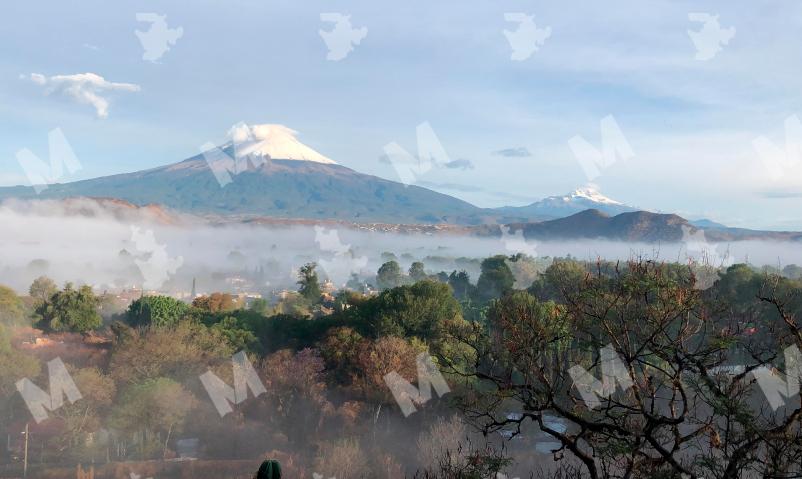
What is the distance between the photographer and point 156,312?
151 ft

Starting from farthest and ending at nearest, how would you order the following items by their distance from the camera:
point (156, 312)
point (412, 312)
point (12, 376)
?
1. point (156, 312)
2. point (412, 312)
3. point (12, 376)

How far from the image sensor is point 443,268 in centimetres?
16175

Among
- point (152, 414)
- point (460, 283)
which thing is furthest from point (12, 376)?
point (460, 283)

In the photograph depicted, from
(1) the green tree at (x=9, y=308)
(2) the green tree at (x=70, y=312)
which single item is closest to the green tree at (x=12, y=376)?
(1) the green tree at (x=9, y=308)

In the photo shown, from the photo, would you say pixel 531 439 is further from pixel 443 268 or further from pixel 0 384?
pixel 443 268

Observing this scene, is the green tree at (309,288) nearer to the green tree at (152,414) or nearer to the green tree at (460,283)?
the green tree at (460,283)

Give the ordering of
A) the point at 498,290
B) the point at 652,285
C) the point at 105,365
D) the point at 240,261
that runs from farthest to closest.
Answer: the point at 240,261, the point at 498,290, the point at 105,365, the point at 652,285

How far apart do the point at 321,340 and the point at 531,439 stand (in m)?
11.5

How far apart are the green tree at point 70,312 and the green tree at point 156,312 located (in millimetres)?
2614

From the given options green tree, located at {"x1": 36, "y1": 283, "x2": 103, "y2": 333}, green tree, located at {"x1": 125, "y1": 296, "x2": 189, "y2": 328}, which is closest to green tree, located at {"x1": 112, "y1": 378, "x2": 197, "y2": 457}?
green tree, located at {"x1": 125, "y1": 296, "x2": 189, "y2": 328}

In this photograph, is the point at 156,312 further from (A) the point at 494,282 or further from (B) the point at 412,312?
(A) the point at 494,282

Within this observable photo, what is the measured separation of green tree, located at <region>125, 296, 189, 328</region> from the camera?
4472 centimetres

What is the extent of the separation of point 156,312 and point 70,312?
18.6ft

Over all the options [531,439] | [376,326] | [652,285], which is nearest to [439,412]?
[531,439]
